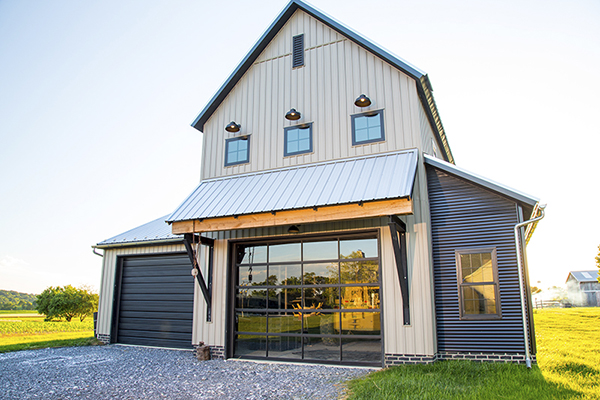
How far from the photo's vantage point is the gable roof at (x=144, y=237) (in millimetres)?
11664

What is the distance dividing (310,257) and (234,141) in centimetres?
386

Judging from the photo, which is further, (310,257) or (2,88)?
(2,88)

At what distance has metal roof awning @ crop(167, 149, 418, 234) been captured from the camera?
742 cm

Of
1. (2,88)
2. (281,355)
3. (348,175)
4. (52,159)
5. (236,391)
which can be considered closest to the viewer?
(236,391)

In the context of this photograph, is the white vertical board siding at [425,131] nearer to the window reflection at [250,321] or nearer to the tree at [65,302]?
the window reflection at [250,321]

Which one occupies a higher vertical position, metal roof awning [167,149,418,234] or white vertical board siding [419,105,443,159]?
white vertical board siding [419,105,443,159]

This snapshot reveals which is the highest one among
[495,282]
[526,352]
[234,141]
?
[234,141]

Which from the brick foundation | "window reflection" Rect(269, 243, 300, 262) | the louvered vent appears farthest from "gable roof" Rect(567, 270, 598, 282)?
the brick foundation

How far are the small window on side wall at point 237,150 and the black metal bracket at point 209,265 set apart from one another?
2.20m

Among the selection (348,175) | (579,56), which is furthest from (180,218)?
(579,56)

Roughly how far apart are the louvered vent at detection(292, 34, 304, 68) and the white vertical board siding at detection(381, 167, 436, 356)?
4370 millimetres

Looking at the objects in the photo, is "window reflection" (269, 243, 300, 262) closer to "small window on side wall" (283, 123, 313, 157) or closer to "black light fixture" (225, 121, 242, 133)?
Answer: "small window on side wall" (283, 123, 313, 157)

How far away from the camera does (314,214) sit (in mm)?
7836

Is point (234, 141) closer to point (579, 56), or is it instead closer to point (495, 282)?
point (495, 282)
